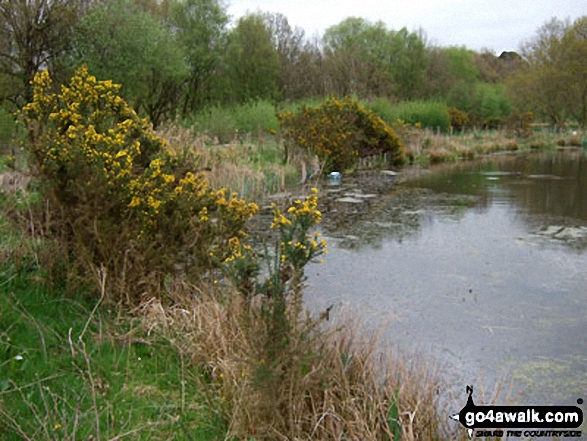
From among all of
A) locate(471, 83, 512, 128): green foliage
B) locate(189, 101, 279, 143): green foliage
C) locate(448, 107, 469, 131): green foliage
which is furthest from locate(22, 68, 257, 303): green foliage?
locate(471, 83, 512, 128): green foliage

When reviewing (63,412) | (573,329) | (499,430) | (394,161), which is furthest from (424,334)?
(394,161)

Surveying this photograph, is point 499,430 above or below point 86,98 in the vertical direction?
below

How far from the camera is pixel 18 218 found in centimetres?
489

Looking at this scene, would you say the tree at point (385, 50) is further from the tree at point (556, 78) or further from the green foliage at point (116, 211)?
the green foliage at point (116, 211)

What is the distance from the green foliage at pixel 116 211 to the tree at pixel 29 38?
13319mm

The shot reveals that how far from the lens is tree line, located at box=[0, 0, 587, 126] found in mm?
18656

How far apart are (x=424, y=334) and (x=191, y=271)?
1833mm

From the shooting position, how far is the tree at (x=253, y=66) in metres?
32.8

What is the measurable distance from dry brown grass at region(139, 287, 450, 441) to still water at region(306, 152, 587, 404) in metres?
0.70

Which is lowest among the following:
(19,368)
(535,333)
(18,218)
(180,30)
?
(535,333)

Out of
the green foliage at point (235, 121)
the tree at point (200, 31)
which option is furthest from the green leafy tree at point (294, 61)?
the green foliage at point (235, 121)

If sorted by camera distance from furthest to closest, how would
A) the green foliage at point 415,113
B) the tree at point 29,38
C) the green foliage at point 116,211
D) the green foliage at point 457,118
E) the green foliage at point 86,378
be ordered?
the green foliage at point 457,118
the green foliage at point 415,113
the tree at point 29,38
the green foliage at point 116,211
the green foliage at point 86,378

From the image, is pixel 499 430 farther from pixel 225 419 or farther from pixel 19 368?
pixel 19 368

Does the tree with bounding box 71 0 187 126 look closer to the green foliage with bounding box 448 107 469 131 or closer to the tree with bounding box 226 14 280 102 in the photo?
the tree with bounding box 226 14 280 102
